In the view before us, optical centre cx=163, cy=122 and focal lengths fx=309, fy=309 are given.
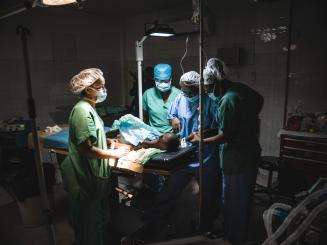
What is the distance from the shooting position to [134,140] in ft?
10.3

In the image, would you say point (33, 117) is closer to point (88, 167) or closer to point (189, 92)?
point (88, 167)

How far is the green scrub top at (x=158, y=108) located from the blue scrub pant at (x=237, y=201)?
5.00 feet

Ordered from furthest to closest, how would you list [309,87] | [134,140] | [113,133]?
[309,87] < [113,133] < [134,140]

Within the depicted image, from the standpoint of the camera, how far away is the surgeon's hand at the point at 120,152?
2.83 metres

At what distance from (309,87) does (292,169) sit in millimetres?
1433

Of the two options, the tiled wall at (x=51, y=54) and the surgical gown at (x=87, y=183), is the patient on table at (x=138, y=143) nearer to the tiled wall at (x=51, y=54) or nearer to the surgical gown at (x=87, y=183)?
the surgical gown at (x=87, y=183)

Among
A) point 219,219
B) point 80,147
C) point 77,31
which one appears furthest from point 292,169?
point 77,31

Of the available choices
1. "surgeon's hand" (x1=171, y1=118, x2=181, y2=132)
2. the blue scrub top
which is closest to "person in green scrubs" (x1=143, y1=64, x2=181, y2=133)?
"surgeon's hand" (x1=171, y1=118, x2=181, y2=132)

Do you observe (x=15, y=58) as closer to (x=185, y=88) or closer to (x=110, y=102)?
(x=110, y=102)

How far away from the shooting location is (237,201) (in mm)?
3256

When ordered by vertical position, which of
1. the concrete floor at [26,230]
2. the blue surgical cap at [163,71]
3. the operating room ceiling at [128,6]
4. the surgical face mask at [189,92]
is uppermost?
the operating room ceiling at [128,6]

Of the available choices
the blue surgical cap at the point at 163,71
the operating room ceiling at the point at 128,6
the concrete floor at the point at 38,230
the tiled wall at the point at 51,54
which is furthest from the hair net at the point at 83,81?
the tiled wall at the point at 51,54

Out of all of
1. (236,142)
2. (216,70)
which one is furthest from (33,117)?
(236,142)

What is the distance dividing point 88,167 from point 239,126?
1538 mm
